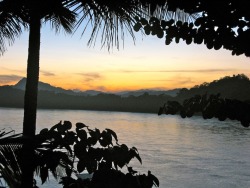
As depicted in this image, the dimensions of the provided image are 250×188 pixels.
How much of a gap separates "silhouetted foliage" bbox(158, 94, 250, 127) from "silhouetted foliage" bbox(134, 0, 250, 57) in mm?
285

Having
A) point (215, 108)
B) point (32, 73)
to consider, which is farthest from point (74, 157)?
point (32, 73)

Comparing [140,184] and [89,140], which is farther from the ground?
[89,140]

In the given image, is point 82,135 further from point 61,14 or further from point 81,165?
point 61,14

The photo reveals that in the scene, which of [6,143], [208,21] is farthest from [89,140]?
[208,21]

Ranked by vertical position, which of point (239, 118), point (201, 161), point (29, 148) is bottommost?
point (201, 161)

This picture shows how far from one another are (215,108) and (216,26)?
0.46 meters

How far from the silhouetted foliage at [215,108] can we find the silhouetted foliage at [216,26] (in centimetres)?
28

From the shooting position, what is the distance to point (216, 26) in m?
2.05

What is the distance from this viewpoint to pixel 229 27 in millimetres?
2000

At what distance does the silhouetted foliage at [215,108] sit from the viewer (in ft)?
6.33

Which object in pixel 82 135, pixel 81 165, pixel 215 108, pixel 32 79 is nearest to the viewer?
pixel 215 108

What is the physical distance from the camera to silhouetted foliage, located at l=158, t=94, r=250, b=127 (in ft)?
6.33

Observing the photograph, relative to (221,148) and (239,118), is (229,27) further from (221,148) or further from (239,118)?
(221,148)

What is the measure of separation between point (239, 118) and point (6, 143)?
1434 mm
